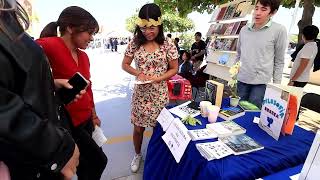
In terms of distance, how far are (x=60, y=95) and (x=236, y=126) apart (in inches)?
40.0

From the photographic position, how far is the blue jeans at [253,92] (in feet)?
7.89

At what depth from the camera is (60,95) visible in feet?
4.07

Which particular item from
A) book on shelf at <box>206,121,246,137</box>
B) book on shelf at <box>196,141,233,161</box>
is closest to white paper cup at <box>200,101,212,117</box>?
book on shelf at <box>206,121,246,137</box>

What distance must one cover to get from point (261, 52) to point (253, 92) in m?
0.39

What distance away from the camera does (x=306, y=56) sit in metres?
3.25

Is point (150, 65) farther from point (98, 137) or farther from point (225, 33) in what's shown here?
point (225, 33)

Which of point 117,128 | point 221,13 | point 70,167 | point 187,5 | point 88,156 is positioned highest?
point 187,5

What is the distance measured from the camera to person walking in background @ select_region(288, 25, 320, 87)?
3.24m

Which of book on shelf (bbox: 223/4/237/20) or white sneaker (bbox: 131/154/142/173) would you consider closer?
white sneaker (bbox: 131/154/142/173)

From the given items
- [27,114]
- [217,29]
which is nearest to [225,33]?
[217,29]

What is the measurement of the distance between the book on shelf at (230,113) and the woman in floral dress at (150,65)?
1.92 feet

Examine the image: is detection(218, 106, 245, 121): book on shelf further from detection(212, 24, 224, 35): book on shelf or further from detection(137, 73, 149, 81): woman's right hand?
detection(212, 24, 224, 35): book on shelf

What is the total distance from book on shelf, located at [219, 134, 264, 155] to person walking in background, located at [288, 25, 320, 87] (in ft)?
7.88

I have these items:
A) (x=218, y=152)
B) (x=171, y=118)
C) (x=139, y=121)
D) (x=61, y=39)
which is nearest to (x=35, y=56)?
(x=61, y=39)
